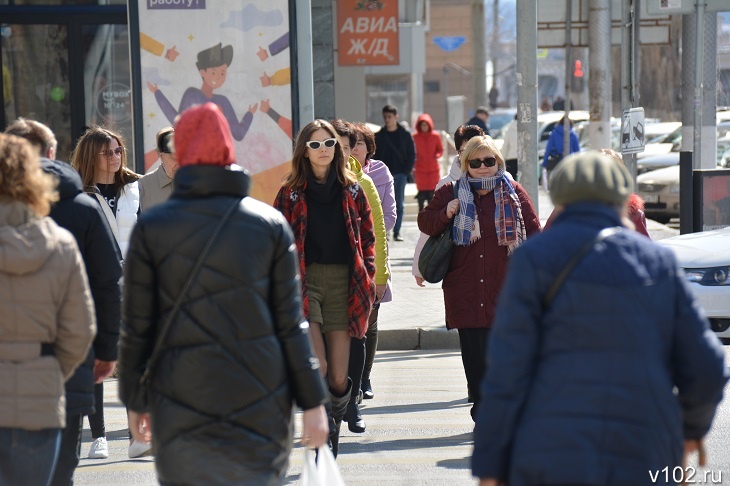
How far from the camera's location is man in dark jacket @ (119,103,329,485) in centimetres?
407

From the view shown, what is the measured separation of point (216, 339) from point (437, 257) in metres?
3.25

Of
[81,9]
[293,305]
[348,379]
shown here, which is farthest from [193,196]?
[81,9]

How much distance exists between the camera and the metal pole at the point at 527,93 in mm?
11414

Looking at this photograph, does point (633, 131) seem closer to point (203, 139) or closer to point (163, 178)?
point (163, 178)

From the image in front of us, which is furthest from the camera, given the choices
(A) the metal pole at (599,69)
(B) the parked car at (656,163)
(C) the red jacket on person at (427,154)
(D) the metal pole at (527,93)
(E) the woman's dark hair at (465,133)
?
(B) the parked car at (656,163)

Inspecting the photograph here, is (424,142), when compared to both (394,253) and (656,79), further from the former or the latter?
(656,79)

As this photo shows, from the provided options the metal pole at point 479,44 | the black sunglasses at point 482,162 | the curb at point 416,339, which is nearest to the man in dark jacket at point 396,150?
the curb at point 416,339

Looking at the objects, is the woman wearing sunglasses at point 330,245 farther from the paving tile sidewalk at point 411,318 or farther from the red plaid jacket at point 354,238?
the paving tile sidewalk at point 411,318

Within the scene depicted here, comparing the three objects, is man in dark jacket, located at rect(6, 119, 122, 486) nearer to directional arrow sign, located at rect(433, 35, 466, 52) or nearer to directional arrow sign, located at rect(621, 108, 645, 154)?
directional arrow sign, located at rect(621, 108, 645, 154)

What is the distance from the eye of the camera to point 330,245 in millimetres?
6691

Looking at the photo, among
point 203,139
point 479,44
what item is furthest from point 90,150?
point 479,44

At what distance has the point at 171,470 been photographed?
4117mm

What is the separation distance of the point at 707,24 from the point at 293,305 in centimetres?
1151

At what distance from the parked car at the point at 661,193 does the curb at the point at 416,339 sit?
11.5 meters
